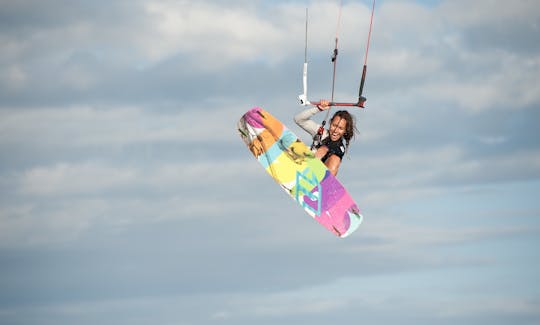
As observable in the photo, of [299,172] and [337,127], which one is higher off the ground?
[337,127]

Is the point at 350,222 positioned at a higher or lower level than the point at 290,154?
lower

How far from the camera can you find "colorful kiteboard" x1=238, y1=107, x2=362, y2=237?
1805cm

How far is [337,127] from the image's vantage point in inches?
707

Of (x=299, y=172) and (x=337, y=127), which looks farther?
(x=299, y=172)

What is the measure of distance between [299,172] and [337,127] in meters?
1.47

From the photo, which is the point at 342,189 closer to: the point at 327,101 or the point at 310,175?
the point at 310,175

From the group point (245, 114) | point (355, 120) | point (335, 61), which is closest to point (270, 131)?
point (245, 114)

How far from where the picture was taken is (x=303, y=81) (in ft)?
52.5

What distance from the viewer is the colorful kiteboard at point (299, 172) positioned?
1805 centimetres

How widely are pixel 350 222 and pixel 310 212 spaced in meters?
1.06

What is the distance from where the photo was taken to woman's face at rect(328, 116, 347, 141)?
18.0m

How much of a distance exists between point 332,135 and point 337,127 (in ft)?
0.75

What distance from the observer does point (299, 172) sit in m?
18.4

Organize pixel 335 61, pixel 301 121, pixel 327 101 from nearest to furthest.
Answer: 1. pixel 335 61
2. pixel 327 101
3. pixel 301 121
